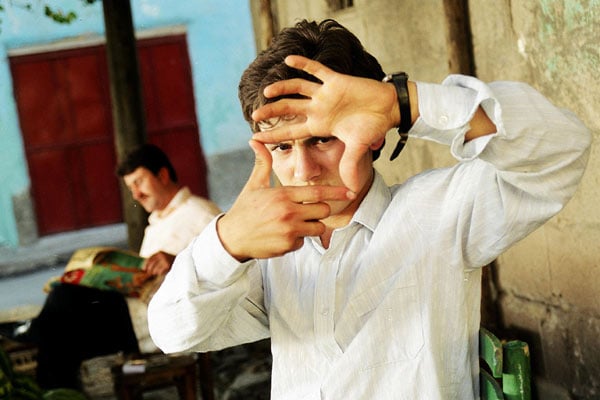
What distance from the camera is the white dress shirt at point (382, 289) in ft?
5.04

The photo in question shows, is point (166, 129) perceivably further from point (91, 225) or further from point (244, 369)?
point (244, 369)

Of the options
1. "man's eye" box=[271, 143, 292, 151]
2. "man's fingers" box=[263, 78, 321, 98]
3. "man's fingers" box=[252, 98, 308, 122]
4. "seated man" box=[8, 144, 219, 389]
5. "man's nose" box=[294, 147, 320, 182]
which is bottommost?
"seated man" box=[8, 144, 219, 389]

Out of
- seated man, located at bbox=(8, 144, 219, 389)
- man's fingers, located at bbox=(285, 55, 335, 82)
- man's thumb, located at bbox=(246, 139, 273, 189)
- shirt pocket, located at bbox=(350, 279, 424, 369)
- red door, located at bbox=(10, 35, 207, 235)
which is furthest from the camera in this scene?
red door, located at bbox=(10, 35, 207, 235)

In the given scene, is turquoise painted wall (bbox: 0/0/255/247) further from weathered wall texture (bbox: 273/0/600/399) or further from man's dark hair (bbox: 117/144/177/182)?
weathered wall texture (bbox: 273/0/600/399)

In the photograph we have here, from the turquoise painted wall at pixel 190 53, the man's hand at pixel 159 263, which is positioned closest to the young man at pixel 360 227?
the man's hand at pixel 159 263

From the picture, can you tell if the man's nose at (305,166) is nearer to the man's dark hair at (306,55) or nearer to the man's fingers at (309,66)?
the man's dark hair at (306,55)

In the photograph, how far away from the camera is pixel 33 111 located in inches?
439

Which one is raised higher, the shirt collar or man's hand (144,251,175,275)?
the shirt collar

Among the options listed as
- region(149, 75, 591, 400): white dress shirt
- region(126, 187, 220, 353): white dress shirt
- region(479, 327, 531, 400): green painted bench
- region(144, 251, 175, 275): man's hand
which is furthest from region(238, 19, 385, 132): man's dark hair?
region(126, 187, 220, 353): white dress shirt

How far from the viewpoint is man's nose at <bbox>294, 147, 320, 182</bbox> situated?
5.52 ft

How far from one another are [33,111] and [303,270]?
1017cm

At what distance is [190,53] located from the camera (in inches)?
445

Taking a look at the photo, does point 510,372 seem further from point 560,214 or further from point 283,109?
point 560,214

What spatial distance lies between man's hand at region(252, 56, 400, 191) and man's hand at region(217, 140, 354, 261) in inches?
3.1
